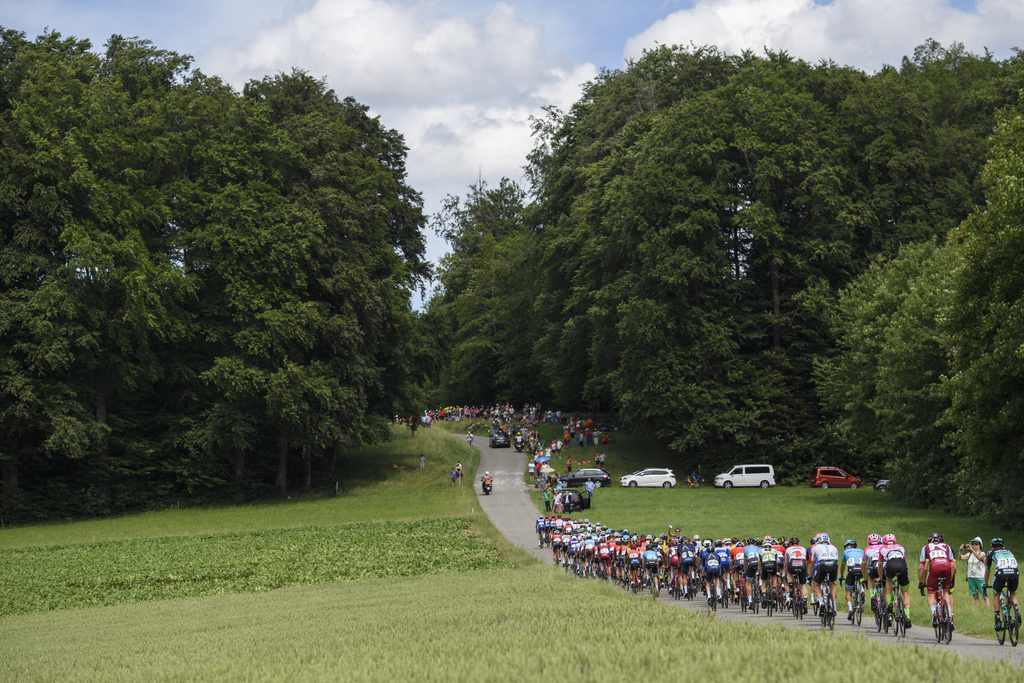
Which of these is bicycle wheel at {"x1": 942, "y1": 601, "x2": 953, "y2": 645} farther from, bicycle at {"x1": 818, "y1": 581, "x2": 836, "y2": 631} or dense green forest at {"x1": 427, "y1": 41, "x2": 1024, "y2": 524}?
dense green forest at {"x1": 427, "y1": 41, "x2": 1024, "y2": 524}

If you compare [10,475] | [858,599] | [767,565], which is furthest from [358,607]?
[10,475]

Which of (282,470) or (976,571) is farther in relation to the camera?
(282,470)

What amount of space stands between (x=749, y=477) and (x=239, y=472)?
30.7 metres

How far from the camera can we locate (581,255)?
62125 millimetres

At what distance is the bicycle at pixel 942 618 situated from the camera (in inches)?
551

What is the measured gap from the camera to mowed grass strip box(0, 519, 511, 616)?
29.8 m

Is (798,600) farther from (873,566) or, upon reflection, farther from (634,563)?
(634,563)

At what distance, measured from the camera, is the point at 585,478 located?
54781mm

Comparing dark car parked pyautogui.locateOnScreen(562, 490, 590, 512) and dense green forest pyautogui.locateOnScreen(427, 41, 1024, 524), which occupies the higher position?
dense green forest pyautogui.locateOnScreen(427, 41, 1024, 524)

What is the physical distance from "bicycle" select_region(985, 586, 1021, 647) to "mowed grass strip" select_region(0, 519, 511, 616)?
18053mm

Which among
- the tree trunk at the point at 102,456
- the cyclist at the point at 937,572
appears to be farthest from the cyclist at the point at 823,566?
the tree trunk at the point at 102,456

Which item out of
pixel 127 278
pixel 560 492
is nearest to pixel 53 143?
pixel 127 278

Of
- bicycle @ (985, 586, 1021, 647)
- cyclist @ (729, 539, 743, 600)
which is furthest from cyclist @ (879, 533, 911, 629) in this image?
cyclist @ (729, 539, 743, 600)

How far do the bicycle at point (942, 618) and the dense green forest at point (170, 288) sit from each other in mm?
38746
